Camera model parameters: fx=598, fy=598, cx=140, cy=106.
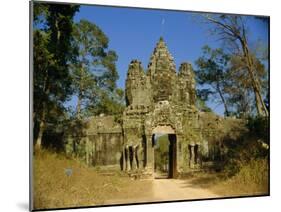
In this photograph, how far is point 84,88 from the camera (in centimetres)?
805

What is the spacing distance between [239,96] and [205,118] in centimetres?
66

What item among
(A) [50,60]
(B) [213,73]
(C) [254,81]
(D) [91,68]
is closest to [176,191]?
(B) [213,73]

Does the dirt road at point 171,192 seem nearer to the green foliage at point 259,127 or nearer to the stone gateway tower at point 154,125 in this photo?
the stone gateway tower at point 154,125

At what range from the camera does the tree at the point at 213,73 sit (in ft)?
28.6

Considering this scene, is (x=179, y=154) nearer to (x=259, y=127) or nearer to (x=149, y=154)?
(x=149, y=154)

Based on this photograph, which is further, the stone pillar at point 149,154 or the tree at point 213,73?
the tree at point 213,73

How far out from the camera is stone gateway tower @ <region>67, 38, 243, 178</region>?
26.8 feet

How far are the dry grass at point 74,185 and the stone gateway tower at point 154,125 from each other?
0.60 ft

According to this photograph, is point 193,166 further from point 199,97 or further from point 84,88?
point 84,88

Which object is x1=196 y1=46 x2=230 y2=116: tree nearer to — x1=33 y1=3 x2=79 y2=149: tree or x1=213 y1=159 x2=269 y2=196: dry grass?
x1=213 y1=159 x2=269 y2=196: dry grass

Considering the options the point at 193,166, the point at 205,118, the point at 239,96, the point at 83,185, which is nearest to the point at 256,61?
the point at 239,96

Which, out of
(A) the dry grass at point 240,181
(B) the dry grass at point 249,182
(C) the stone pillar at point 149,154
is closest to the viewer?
(C) the stone pillar at point 149,154

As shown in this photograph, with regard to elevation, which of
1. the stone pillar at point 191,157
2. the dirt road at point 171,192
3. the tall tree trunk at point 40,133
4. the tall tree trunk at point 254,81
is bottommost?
the dirt road at point 171,192

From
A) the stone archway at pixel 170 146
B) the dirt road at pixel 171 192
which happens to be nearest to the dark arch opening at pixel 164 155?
the stone archway at pixel 170 146
